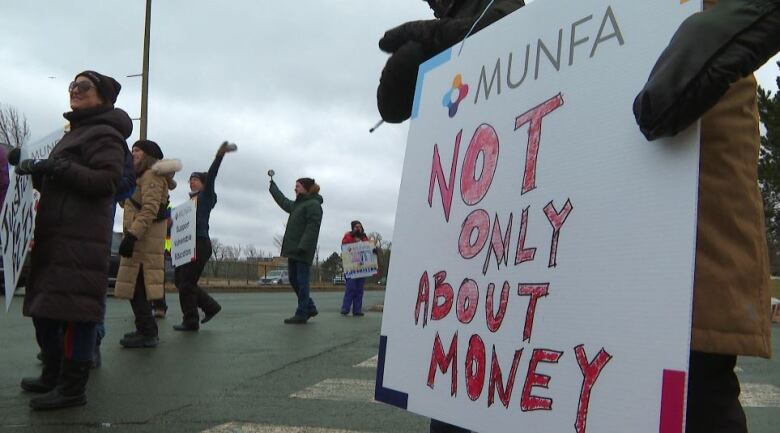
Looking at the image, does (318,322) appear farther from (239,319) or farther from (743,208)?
(743,208)

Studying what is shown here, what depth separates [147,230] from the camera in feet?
20.8

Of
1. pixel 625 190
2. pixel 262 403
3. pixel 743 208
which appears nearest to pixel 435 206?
pixel 625 190

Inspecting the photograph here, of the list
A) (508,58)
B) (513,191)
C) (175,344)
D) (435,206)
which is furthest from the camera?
(175,344)

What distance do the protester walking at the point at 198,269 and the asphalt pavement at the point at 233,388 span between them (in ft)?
1.01

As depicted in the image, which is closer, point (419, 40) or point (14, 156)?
point (419, 40)

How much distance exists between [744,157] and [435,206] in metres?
0.79

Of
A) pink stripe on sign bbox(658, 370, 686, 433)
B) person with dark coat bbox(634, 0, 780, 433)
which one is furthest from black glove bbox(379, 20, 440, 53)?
pink stripe on sign bbox(658, 370, 686, 433)

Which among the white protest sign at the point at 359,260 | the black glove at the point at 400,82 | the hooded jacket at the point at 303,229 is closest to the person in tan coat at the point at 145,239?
the hooded jacket at the point at 303,229

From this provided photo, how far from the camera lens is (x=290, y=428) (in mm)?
3445

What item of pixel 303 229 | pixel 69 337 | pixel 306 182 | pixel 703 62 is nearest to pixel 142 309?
pixel 69 337

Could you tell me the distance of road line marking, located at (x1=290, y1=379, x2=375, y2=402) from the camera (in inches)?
167

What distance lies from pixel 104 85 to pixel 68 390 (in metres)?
1.76

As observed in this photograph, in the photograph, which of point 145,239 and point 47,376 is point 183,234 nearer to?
point 145,239

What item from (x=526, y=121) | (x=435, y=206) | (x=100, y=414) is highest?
(x=526, y=121)
